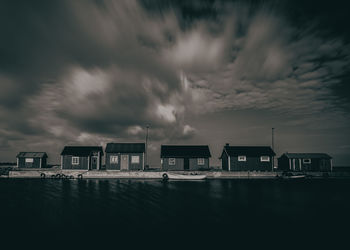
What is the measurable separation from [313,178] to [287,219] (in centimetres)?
3855

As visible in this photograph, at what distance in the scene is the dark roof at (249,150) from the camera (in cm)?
4528

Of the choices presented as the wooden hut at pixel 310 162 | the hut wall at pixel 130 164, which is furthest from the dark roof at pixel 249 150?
the hut wall at pixel 130 164

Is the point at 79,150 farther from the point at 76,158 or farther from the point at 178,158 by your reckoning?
the point at 178,158

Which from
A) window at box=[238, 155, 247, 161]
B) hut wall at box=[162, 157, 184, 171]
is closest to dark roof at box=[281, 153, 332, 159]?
window at box=[238, 155, 247, 161]

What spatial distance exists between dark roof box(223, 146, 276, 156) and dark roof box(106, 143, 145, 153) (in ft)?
69.9

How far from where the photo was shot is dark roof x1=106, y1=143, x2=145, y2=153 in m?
44.2

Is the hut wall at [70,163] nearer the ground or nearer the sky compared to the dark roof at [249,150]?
nearer the ground

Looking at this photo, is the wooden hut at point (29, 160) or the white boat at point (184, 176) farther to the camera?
the wooden hut at point (29, 160)

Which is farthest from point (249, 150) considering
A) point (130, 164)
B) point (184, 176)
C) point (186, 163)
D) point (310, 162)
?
point (130, 164)

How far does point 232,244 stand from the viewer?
33.5ft

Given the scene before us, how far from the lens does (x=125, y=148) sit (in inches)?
1773

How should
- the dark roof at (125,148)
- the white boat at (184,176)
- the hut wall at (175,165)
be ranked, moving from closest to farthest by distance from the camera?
the white boat at (184,176) → the dark roof at (125,148) → the hut wall at (175,165)

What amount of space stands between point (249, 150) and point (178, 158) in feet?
58.2

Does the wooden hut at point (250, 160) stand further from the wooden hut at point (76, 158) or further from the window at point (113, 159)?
the wooden hut at point (76, 158)
